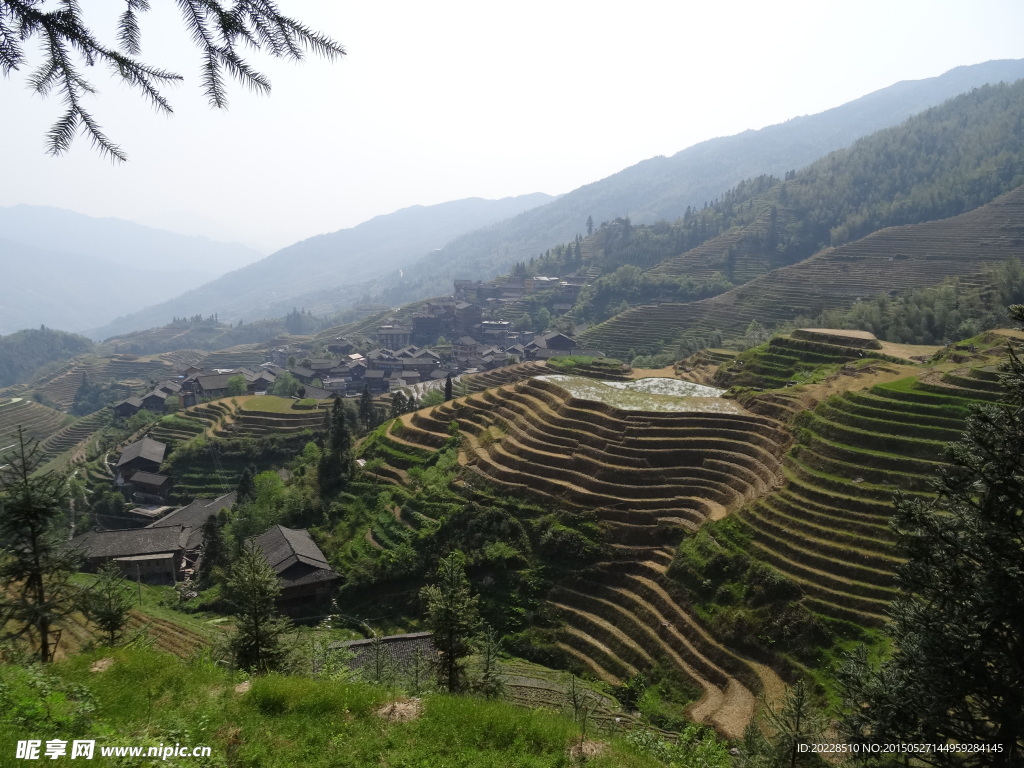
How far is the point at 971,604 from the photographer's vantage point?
7762 mm

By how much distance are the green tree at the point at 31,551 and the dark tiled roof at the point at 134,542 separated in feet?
95.6

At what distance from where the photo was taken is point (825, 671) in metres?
18.7

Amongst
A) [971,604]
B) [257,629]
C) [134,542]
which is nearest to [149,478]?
[134,542]

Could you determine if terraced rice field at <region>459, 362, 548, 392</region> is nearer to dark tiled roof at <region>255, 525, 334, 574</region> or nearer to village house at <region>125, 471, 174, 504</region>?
village house at <region>125, 471, 174, 504</region>

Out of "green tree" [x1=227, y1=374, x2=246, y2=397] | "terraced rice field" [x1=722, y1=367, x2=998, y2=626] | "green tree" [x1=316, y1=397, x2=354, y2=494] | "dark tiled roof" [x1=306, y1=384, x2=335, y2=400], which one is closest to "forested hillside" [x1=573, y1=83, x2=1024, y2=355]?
"dark tiled roof" [x1=306, y1=384, x2=335, y2=400]

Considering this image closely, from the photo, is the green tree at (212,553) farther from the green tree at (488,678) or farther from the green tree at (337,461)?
the green tree at (488,678)

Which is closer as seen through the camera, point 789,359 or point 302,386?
point 789,359

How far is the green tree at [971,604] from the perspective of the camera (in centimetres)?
753

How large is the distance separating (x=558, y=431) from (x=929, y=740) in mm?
26291

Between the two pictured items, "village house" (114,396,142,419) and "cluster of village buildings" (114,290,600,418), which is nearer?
"village house" (114,396,142,419)

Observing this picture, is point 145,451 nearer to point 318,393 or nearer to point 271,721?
point 318,393

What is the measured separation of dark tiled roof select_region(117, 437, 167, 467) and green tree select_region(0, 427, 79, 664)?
150 feet

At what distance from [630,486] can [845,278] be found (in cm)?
6335

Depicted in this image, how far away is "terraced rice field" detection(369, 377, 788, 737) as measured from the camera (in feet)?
70.6
